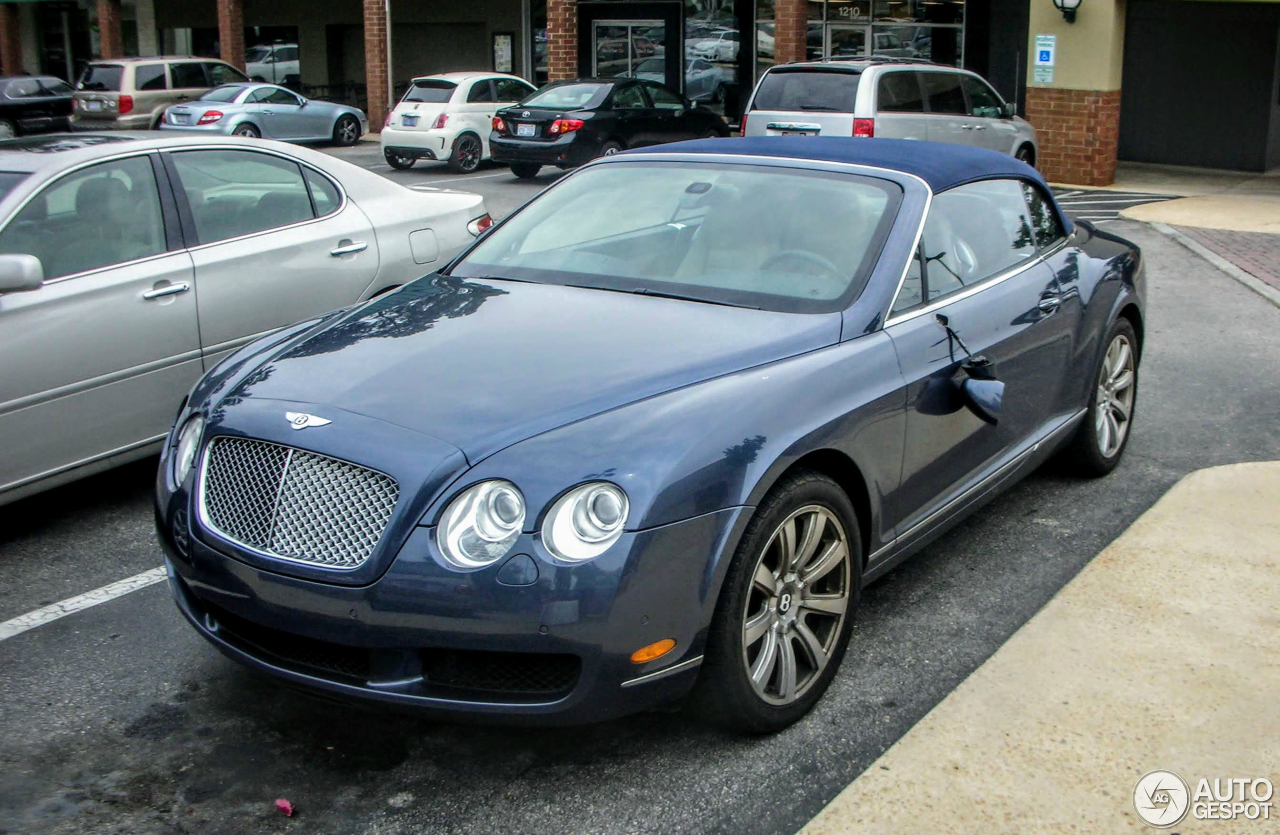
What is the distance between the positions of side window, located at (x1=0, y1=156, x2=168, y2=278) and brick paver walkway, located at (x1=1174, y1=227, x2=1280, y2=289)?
8209 millimetres

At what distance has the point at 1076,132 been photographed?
59.3 feet

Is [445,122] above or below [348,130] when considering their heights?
above

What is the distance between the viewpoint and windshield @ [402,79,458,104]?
20906mm

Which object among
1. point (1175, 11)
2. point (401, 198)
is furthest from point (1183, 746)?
point (1175, 11)

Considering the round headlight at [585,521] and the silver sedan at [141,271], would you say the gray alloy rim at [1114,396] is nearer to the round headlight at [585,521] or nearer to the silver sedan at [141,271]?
the silver sedan at [141,271]

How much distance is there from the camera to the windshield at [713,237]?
436 centimetres

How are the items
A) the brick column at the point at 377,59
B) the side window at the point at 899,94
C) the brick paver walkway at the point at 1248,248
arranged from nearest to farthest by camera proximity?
the brick paver walkway at the point at 1248,248 → the side window at the point at 899,94 → the brick column at the point at 377,59

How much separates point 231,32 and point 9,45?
1005 centimetres

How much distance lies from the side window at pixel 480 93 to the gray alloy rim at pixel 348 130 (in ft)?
16.1

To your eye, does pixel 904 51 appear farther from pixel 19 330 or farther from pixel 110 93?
pixel 19 330

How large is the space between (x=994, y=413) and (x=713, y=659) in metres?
1.51

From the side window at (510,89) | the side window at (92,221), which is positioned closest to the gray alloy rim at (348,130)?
the side window at (510,89)

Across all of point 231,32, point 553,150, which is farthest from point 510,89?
point 231,32

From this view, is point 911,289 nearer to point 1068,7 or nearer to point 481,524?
point 481,524
